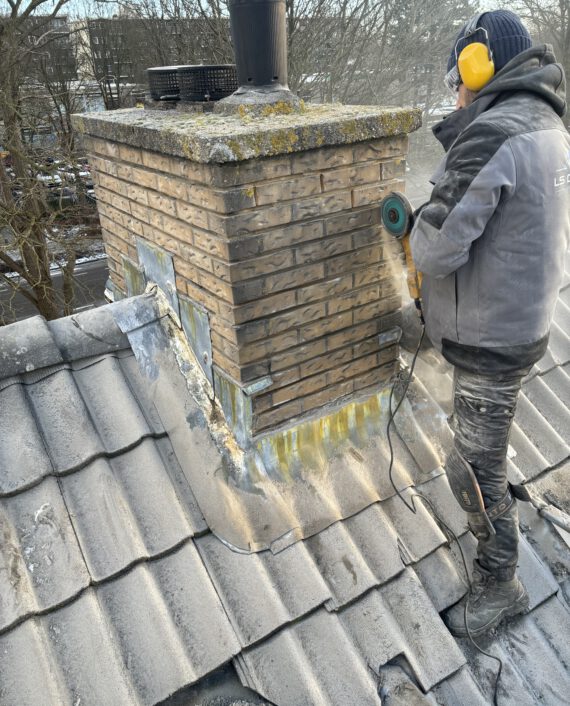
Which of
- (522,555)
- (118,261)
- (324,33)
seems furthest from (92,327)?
(324,33)

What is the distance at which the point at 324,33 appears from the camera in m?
15.6

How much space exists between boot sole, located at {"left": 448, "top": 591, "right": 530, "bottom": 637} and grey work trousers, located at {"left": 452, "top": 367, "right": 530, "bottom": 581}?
14cm

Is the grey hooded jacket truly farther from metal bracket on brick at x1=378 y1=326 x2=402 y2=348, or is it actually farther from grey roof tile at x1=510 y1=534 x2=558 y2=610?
grey roof tile at x1=510 y1=534 x2=558 y2=610

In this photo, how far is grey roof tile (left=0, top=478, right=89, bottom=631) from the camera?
1.90m

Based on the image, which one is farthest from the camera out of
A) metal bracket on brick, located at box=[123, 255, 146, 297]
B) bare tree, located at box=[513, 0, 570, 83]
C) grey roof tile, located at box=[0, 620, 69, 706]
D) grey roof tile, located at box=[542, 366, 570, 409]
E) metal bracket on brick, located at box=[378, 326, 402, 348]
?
bare tree, located at box=[513, 0, 570, 83]

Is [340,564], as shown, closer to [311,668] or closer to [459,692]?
[311,668]

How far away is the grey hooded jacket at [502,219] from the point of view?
2.00 meters

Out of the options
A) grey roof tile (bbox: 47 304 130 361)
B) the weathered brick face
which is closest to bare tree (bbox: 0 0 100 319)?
grey roof tile (bbox: 47 304 130 361)

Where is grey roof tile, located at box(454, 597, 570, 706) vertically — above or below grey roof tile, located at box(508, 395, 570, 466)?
below

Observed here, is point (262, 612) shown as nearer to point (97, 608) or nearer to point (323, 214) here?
point (97, 608)

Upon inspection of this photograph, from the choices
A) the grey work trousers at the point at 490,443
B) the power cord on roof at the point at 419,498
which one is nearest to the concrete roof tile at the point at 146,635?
the power cord on roof at the point at 419,498

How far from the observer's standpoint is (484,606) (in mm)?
2254

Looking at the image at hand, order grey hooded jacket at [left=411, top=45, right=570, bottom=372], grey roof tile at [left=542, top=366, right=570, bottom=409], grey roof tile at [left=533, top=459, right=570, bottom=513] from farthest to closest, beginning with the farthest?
grey roof tile at [left=542, top=366, right=570, bottom=409], grey roof tile at [left=533, top=459, right=570, bottom=513], grey hooded jacket at [left=411, top=45, right=570, bottom=372]

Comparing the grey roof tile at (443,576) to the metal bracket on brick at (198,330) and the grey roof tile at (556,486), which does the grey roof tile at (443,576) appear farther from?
the metal bracket on brick at (198,330)
